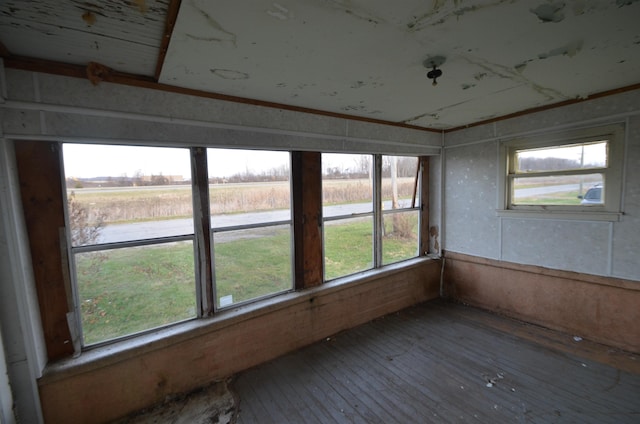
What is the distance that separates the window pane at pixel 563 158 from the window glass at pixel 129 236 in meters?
3.58

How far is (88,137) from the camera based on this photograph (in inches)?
67.5

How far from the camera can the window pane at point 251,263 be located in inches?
92.1

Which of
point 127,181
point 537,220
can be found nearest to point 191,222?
point 127,181

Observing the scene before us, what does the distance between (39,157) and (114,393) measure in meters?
1.64

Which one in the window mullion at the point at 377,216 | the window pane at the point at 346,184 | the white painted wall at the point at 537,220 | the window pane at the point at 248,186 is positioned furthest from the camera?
the window mullion at the point at 377,216

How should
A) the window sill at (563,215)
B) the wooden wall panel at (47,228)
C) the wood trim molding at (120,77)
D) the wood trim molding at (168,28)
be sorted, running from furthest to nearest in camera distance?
the window sill at (563,215), the wooden wall panel at (47,228), the wood trim molding at (120,77), the wood trim molding at (168,28)

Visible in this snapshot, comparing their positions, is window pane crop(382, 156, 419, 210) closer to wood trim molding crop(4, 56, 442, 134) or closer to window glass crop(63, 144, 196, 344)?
wood trim molding crop(4, 56, 442, 134)

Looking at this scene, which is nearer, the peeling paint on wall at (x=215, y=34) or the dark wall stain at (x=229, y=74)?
the peeling paint on wall at (x=215, y=34)

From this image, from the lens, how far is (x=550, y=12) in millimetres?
1215

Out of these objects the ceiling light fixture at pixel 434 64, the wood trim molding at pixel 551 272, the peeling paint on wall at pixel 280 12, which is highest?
the peeling paint on wall at pixel 280 12

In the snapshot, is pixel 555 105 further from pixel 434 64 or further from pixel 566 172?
pixel 434 64

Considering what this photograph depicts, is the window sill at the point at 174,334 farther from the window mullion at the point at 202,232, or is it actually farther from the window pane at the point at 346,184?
the window pane at the point at 346,184

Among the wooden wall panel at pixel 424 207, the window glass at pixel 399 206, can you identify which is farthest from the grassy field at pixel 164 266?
the wooden wall panel at pixel 424 207

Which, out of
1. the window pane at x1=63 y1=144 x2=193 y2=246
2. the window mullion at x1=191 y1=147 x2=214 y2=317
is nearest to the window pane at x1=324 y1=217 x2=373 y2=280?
the window mullion at x1=191 y1=147 x2=214 y2=317
